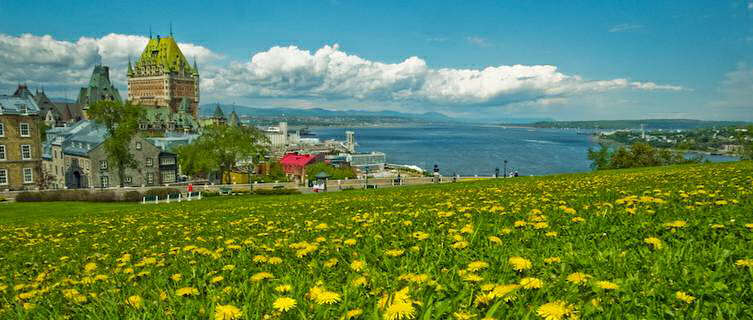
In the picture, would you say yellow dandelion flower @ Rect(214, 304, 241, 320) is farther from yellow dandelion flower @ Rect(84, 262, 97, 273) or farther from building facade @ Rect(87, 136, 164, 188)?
building facade @ Rect(87, 136, 164, 188)

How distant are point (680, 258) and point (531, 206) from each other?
4278 mm

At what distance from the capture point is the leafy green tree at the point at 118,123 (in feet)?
189

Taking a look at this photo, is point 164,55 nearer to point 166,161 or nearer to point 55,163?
point 55,163

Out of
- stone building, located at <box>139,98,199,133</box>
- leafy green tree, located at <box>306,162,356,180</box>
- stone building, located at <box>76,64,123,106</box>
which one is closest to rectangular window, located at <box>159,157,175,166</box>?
leafy green tree, located at <box>306,162,356,180</box>

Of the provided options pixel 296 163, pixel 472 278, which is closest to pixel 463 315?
pixel 472 278

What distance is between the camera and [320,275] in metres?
4.50

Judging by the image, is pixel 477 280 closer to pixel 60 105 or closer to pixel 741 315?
pixel 741 315

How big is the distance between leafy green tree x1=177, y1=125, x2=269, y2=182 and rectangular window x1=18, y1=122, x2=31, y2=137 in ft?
65.6

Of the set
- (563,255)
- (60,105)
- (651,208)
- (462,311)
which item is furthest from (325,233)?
(60,105)

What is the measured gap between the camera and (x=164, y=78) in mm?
182875

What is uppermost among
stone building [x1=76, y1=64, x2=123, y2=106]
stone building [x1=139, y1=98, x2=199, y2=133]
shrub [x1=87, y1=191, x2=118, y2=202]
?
stone building [x1=76, y1=64, x2=123, y2=106]

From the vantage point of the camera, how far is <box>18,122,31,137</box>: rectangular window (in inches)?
2265

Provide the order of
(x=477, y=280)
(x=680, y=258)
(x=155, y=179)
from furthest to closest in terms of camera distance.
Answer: (x=155, y=179) < (x=680, y=258) < (x=477, y=280)

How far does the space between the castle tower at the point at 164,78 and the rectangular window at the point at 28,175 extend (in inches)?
4999
